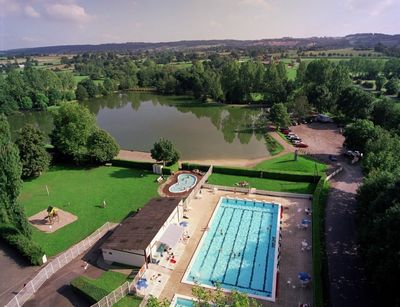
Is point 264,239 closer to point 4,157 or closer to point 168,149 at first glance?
point 168,149

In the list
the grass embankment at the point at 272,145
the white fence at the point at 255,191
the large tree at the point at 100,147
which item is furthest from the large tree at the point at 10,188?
the grass embankment at the point at 272,145

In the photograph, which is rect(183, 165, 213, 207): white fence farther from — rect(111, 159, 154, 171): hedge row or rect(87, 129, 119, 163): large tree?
rect(87, 129, 119, 163): large tree

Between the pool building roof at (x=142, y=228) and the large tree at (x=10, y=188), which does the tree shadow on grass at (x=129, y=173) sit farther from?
the large tree at (x=10, y=188)

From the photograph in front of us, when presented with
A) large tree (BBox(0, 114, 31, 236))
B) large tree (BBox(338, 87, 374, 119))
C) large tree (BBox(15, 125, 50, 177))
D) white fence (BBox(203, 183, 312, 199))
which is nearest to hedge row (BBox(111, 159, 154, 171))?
large tree (BBox(15, 125, 50, 177))

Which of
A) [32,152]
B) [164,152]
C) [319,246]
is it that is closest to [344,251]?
[319,246]

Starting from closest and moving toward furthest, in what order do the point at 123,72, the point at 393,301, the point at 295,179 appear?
the point at 393,301 → the point at 295,179 → the point at 123,72

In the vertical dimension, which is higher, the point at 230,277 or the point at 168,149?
the point at 168,149

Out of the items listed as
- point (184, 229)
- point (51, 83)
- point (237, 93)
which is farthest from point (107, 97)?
point (184, 229)

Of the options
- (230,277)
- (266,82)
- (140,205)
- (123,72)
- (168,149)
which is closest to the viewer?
(230,277)
